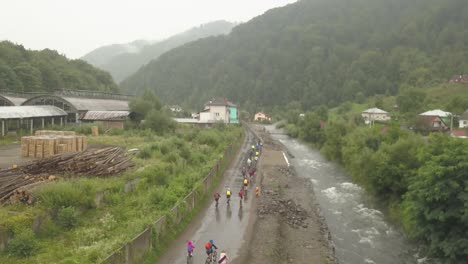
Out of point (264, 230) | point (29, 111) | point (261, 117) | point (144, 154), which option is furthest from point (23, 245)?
point (261, 117)

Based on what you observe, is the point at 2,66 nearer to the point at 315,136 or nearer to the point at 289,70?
the point at 315,136

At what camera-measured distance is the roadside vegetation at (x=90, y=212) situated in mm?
15375

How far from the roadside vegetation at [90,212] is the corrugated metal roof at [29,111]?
763 inches

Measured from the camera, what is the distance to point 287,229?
23.7 m

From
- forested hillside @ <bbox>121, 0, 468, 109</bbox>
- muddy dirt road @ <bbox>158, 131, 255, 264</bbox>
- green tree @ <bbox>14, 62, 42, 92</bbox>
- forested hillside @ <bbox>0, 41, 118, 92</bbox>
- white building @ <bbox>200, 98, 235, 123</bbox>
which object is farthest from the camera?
forested hillside @ <bbox>121, 0, 468, 109</bbox>

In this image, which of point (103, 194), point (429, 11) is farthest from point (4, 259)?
point (429, 11)

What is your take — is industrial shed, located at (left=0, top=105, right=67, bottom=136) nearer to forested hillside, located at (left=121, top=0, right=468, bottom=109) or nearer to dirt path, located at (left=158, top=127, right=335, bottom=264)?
dirt path, located at (left=158, top=127, right=335, bottom=264)

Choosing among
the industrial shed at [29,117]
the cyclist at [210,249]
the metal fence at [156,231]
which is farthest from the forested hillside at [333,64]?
the cyclist at [210,249]

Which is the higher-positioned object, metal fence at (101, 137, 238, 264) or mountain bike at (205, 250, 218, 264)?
metal fence at (101, 137, 238, 264)

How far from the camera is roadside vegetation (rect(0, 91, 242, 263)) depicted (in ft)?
50.4

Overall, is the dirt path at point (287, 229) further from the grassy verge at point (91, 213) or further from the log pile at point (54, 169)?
the log pile at point (54, 169)

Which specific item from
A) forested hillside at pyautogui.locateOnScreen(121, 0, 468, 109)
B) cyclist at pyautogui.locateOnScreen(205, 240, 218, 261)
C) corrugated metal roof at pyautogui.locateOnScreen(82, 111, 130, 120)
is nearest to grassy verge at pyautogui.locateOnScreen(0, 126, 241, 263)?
cyclist at pyautogui.locateOnScreen(205, 240, 218, 261)

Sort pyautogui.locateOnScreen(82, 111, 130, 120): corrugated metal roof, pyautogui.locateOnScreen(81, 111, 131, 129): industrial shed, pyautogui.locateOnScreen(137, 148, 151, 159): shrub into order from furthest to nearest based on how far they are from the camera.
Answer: pyautogui.locateOnScreen(82, 111, 130, 120): corrugated metal roof → pyautogui.locateOnScreen(81, 111, 131, 129): industrial shed → pyautogui.locateOnScreen(137, 148, 151, 159): shrub

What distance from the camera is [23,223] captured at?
16203 mm
